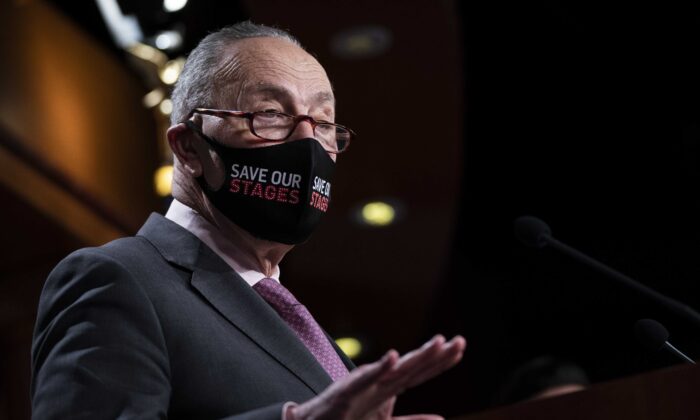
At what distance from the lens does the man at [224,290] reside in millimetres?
1422

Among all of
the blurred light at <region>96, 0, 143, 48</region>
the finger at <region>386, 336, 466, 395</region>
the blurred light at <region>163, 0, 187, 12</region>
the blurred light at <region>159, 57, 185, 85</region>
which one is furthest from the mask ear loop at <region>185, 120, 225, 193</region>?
the blurred light at <region>159, 57, 185, 85</region>

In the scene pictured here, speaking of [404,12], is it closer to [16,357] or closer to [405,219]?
[405,219]

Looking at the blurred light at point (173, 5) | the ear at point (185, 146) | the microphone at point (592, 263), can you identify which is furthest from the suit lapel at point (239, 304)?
the blurred light at point (173, 5)

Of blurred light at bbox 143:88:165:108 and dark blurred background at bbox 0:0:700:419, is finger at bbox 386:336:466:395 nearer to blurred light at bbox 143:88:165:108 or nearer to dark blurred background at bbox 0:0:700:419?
dark blurred background at bbox 0:0:700:419

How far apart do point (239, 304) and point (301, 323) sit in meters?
0.13

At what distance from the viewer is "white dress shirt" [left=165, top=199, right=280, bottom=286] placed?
1831 millimetres

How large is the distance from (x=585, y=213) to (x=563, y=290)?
1.33 ft

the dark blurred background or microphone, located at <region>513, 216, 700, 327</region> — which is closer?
microphone, located at <region>513, 216, 700, 327</region>

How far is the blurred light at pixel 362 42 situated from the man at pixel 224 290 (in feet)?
7.64

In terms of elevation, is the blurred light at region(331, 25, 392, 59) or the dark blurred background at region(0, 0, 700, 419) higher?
the blurred light at region(331, 25, 392, 59)

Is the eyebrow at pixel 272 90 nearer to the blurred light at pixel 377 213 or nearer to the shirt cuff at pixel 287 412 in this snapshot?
the shirt cuff at pixel 287 412

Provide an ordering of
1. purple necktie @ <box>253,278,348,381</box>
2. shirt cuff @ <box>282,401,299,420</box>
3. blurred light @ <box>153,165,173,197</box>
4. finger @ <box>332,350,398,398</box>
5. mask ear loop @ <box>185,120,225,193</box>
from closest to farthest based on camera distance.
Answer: finger @ <box>332,350,398,398</box>, shirt cuff @ <box>282,401,299,420</box>, purple necktie @ <box>253,278,348,381</box>, mask ear loop @ <box>185,120,225,193</box>, blurred light @ <box>153,165,173,197</box>

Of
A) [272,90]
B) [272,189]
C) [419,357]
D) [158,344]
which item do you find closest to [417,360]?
[419,357]

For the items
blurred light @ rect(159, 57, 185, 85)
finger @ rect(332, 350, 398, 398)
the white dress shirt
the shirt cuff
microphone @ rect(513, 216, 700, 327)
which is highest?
finger @ rect(332, 350, 398, 398)
